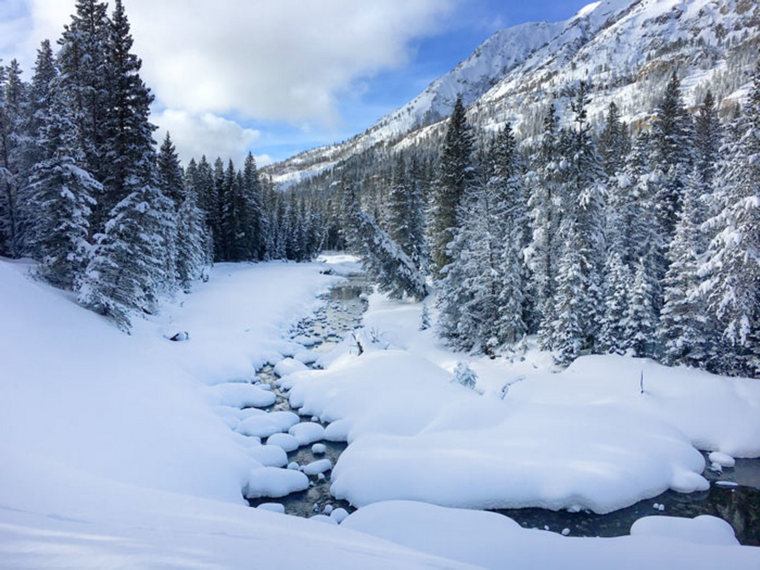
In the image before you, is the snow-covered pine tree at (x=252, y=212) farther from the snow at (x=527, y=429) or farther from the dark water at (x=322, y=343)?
the snow at (x=527, y=429)

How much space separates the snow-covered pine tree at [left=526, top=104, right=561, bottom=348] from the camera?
72.1ft

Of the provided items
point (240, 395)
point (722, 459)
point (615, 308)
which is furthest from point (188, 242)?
point (722, 459)

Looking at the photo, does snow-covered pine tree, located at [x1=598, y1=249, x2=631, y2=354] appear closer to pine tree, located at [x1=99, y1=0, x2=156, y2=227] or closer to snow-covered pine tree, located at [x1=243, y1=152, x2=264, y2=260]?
pine tree, located at [x1=99, y1=0, x2=156, y2=227]

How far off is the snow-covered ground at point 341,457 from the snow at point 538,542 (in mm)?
42

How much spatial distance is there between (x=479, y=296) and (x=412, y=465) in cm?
1365

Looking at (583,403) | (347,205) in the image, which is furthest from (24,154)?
(583,403)

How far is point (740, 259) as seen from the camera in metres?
16.9

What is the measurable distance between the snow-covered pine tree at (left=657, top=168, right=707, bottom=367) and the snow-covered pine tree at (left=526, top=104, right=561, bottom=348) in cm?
496

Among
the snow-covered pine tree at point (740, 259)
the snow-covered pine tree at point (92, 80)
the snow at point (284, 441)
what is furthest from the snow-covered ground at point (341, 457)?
the snow-covered pine tree at point (92, 80)

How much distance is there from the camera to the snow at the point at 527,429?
1123 centimetres

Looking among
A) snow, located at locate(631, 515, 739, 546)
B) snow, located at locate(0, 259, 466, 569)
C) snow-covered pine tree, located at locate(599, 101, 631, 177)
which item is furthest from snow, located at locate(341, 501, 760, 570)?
snow-covered pine tree, located at locate(599, 101, 631, 177)

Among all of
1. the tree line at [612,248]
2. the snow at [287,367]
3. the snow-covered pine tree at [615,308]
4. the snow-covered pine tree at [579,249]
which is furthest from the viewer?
the snow at [287,367]

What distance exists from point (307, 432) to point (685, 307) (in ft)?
55.4

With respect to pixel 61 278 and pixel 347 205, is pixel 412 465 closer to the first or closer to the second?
pixel 61 278
